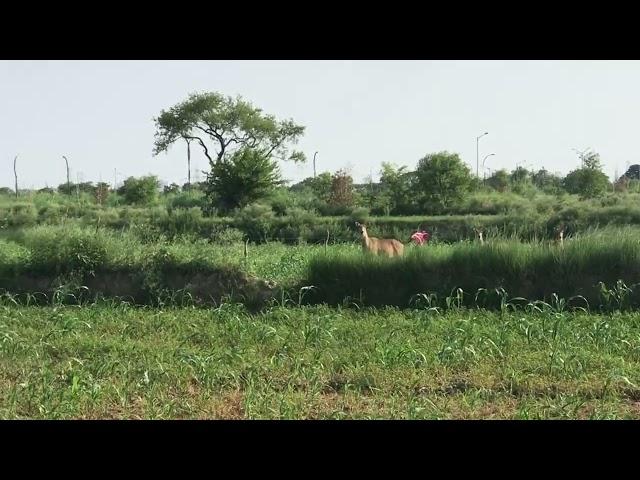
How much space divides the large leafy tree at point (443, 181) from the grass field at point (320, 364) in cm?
1830

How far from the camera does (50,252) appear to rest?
836cm

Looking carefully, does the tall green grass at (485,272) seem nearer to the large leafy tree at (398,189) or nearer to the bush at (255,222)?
the bush at (255,222)

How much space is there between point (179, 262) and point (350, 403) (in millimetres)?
4934

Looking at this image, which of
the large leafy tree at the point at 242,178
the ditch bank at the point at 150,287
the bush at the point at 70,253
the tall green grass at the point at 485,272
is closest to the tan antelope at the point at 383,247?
the tall green grass at the point at 485,272

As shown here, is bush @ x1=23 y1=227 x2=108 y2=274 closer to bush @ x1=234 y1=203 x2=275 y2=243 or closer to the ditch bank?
the ditch bank

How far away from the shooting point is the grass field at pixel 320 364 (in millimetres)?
3705

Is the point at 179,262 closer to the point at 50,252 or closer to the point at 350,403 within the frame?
the point at 50,252

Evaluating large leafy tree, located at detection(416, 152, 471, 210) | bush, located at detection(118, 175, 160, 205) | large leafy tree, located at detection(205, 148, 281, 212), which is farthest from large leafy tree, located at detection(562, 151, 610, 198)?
bush, located at detection(118, 175, 160, 205)

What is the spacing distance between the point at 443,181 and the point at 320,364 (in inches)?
812

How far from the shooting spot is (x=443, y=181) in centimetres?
2428

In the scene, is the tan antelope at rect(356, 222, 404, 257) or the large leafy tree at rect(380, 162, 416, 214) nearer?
the tan antelope at rect(356, 222, 404, 257)

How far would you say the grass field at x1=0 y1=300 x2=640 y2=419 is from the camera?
3.71 metres

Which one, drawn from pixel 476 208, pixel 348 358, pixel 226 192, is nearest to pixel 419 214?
pixel 476 208

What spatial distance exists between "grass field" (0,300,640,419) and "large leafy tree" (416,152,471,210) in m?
18.3
